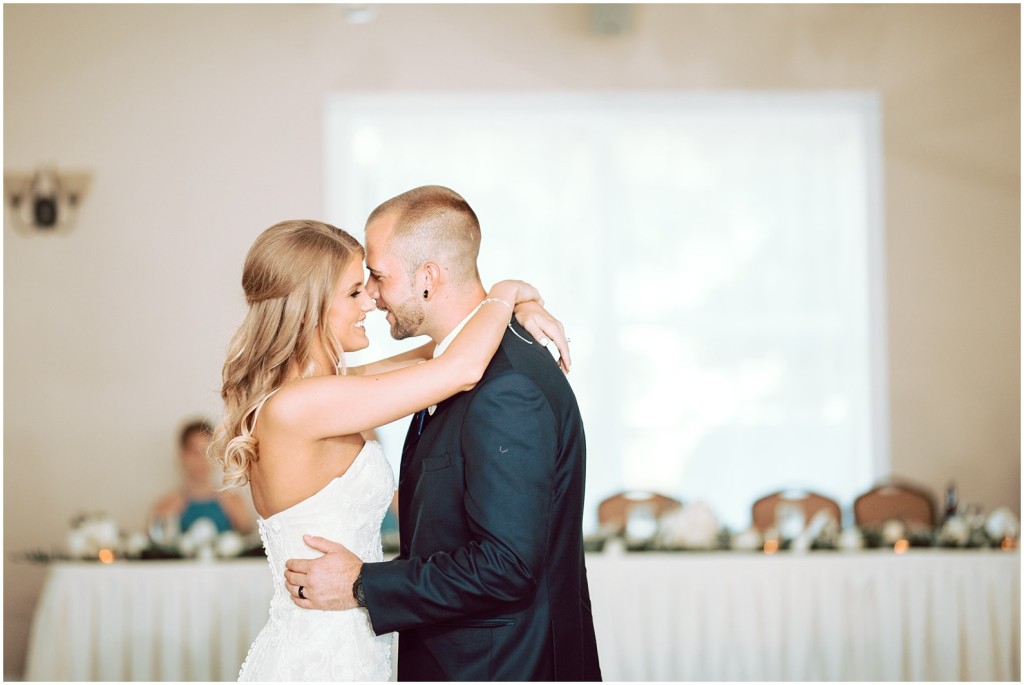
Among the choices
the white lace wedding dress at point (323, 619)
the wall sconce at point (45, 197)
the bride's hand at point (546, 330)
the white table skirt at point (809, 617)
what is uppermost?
the wall sconce at point (45, 197)

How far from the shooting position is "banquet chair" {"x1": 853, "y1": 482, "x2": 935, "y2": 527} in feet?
17.9

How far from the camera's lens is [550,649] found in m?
2.13

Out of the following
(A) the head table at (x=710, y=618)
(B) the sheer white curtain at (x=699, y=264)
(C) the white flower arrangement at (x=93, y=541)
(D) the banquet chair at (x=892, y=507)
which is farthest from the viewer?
(B) the sheer white curtain at (x=699, y=264)

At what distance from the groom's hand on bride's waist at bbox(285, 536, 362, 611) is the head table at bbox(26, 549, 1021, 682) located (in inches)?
83.2

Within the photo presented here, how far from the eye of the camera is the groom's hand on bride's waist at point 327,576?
2.20m

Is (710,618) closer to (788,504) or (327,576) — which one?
(788,504)

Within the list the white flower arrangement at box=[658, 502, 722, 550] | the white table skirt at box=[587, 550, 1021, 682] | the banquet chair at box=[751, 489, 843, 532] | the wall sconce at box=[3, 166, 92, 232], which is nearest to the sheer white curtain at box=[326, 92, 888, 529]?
the banquet chair at box=[751, 489, 843, 532]

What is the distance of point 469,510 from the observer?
2.01m

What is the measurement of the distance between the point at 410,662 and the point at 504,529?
0.44 meters

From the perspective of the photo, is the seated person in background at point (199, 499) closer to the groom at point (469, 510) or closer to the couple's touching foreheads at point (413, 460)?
the couple's touching foreheads at point (413, 460)

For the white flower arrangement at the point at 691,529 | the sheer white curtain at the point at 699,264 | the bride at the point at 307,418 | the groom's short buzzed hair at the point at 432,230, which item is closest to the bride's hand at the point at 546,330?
the bride at the point at 307,418

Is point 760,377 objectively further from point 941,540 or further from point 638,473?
point 941,540

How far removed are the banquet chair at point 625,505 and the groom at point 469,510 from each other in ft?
9.88

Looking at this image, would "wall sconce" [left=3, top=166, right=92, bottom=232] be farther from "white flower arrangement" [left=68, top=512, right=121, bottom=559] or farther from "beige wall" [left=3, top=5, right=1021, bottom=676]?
"white flower arrangement" [left=68, top=512, right=121, bottom=559]
